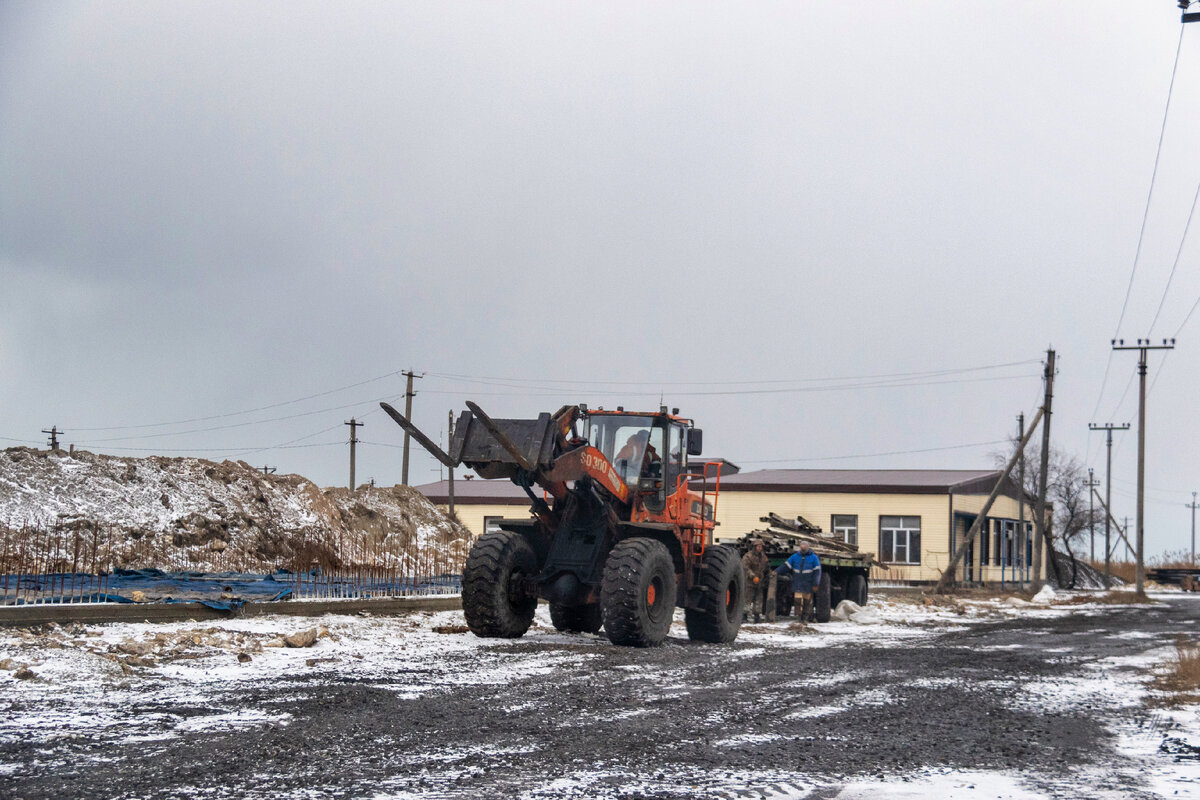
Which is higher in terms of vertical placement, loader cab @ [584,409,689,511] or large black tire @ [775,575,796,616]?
loader cab @ [584,409,689,511]

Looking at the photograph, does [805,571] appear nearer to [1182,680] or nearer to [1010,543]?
[1182,680]

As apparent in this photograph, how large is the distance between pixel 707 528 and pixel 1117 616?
16.3 metres

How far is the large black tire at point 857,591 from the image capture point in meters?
27.0

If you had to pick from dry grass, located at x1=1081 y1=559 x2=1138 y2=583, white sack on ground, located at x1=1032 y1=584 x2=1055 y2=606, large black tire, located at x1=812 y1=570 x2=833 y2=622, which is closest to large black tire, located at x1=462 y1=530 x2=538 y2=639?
large black tire, located at x1=812 y1=570 x2=833 y2=622

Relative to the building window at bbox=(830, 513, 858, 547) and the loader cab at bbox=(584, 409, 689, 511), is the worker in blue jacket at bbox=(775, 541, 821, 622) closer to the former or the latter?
the loader cab at bbox=(584, 409, 689, 511)

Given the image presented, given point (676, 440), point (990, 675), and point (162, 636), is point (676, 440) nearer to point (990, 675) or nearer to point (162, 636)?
point (990, 675)

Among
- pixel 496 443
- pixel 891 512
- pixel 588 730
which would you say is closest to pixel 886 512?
pixel 891 512

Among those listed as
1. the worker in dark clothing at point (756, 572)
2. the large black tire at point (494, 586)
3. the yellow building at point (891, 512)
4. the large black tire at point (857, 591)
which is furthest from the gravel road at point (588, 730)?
the yellow building at point (891, 512)

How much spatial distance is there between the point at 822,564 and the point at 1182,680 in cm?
1187

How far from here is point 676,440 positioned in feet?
53.7

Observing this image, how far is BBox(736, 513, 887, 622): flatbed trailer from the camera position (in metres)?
24.0

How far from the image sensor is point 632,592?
14.2 metres

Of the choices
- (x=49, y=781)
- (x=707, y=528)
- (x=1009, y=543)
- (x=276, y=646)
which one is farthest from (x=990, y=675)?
(x=1009, y=543)

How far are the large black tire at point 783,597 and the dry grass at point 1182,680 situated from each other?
9635mm
